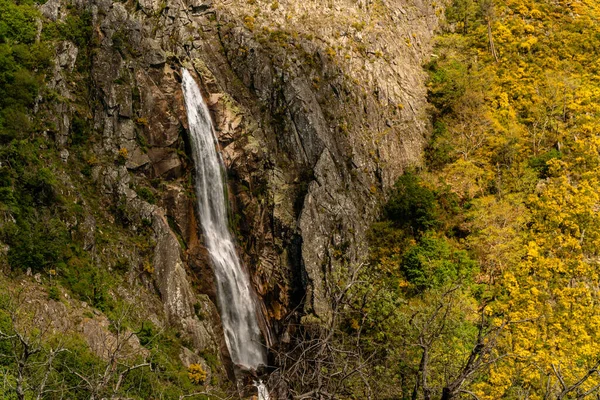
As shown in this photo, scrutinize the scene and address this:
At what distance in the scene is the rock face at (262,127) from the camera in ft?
94.4

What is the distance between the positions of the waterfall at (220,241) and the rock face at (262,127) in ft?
2.34

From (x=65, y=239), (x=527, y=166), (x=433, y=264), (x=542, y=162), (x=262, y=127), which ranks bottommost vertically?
(x=433, y=264)

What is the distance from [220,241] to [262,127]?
8.89 m

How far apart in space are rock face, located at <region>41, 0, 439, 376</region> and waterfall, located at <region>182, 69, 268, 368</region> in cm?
71

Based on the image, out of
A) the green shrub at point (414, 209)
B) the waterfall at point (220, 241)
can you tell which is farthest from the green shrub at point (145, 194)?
the green shrub at point (414, 209)

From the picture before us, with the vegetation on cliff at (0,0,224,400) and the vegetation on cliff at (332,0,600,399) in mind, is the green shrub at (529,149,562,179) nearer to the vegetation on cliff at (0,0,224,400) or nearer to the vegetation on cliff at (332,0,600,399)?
the vegetation on cliff at (332,0,600,399)

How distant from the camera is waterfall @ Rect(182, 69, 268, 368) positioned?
1147 inches

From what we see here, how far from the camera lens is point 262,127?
35656 mm

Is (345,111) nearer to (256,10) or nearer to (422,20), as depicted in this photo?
(256,10)

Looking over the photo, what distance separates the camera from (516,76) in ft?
149

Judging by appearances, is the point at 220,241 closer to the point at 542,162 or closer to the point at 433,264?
the point at 433,264

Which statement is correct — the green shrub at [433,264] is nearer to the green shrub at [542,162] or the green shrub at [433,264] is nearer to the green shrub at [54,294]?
the green shrub at [542,162]

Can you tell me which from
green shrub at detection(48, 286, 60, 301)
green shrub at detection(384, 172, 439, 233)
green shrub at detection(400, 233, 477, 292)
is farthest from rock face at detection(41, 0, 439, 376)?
green shrub at detection(48, 286, 60, 301)

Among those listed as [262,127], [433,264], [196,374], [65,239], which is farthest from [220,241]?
[433,264]
